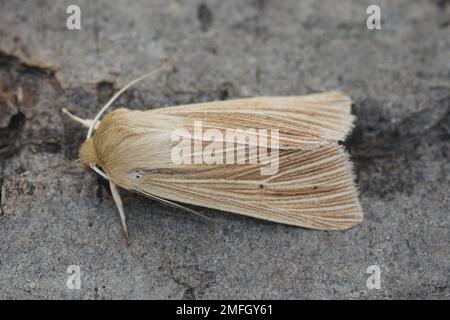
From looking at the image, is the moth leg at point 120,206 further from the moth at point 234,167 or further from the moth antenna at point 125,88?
the moth antenna at point 125,88

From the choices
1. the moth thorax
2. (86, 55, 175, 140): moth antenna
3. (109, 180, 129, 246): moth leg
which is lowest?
(109, 180, 129, 246): moth leg

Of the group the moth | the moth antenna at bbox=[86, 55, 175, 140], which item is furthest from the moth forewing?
the moth antenna at bbox=[86, 55, 175, 140]

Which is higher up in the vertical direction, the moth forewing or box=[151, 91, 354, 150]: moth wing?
box=[151, 91, 354, 150]: moth wing

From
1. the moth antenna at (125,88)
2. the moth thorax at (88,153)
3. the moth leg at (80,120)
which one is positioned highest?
the moth antenna at (125,88)

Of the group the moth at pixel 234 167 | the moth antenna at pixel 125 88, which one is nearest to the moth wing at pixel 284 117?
the moth at pixel 234 167

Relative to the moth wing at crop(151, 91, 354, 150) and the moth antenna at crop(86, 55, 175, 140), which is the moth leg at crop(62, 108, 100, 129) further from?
the moth wing at crop(151, 91, 354, 150)

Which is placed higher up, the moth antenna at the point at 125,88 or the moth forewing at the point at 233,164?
the moth antenna at the point at 125,88

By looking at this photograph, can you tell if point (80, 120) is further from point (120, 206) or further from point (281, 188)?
point (281, 188)

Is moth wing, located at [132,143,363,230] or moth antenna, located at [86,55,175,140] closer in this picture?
moth wing, located at [132,143,363,230]
